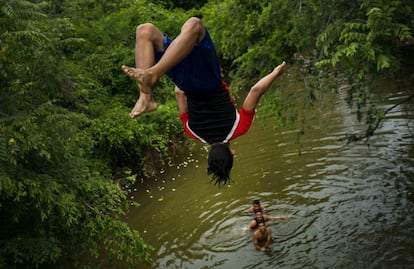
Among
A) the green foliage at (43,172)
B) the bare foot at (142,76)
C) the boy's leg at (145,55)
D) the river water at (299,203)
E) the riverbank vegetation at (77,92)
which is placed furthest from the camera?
the river water at (299,203)

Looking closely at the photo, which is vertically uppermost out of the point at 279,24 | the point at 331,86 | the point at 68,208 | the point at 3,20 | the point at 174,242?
the point at 3,20

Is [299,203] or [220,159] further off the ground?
[220,159]

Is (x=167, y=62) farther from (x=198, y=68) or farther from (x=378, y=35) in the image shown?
(x=378, y=35)

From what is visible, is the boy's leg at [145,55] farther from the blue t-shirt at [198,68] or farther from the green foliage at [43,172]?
the green foliage at [43,172]

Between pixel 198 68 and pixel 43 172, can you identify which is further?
pixel 43 172

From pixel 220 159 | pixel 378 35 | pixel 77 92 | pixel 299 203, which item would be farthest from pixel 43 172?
pixel 299 203

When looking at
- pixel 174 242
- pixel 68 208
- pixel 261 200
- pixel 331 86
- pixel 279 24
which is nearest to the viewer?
pixel 68 208

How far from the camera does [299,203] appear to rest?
28.9 feet

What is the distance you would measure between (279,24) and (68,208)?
4095 millimetres

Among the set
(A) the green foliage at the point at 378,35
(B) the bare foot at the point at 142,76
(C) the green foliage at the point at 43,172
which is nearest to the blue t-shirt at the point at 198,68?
(B) the bare foot at the point at 142,76

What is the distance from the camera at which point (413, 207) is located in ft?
25.0

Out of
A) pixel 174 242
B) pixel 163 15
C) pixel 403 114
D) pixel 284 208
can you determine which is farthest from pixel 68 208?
pixel 163 15

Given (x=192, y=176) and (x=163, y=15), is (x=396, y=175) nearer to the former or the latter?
(x=192, y=176)

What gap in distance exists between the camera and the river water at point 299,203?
7141 mm
